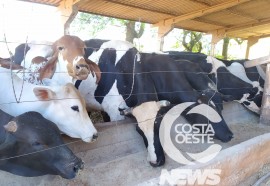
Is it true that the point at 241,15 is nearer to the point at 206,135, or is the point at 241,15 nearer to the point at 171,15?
the point at 171,15

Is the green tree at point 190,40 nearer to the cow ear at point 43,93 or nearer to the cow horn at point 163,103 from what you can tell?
the cow horn at point 163,103

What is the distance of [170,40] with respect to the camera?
17.4 m

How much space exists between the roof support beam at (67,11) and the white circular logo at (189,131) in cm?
358

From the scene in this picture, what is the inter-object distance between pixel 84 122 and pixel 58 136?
32 centimetres

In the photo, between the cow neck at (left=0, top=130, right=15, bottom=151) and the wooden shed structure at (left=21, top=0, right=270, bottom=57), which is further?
the wooden shed structure at (left=21, top=0, right=270, bottom=57)

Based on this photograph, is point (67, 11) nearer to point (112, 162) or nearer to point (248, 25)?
point (112, 162)

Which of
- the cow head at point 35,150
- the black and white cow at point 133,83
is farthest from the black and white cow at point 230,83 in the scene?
the cow head at point 35,150

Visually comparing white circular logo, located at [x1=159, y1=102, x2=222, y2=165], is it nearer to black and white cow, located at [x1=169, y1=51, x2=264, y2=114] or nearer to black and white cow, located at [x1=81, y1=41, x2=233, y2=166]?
black and white cow, located at [x1=81, y1=41, x2=233, y2=166]

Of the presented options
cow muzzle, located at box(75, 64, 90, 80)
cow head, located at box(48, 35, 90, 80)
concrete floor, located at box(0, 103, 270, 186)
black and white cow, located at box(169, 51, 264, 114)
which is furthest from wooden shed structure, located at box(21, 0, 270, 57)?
concrete floor, located at box(0, 103, 270, 186)

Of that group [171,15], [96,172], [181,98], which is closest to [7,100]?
[96,172]

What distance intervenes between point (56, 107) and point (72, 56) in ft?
2.23

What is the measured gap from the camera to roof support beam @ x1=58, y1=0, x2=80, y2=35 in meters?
5.93

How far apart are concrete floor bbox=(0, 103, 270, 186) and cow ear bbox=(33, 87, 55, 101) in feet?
1.68

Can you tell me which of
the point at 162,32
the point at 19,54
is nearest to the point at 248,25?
the point at 162,32
